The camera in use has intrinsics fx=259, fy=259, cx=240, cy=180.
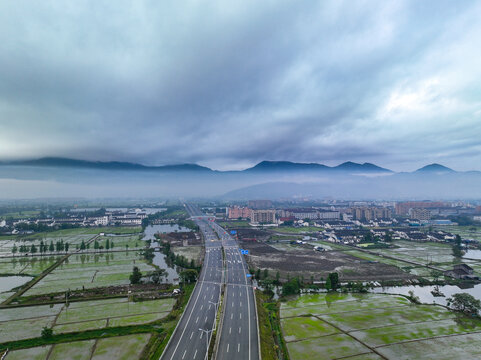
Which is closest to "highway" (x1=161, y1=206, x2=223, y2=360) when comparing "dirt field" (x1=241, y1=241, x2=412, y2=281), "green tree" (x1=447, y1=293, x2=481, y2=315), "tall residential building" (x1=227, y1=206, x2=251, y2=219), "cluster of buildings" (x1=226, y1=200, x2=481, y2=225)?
"dirt field" (x1=241, y1=241, x2=412, y2=281)

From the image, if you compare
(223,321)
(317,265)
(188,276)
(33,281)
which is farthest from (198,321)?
(33,281)

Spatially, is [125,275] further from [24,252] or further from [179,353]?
[24,252]

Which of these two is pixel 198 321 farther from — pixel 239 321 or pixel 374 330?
pixel 374 330

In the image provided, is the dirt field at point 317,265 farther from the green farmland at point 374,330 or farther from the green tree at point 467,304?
the green tree at point 467,304

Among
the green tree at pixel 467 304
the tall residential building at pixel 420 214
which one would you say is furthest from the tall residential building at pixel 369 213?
the green tree at pixel 467 304

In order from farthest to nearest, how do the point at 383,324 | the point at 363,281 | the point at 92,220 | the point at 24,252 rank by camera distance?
the point at 92,220, the point at 24,252, the point at 363,281, the point at 383,324

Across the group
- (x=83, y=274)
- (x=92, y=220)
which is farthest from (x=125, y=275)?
(x=92, y=220)
